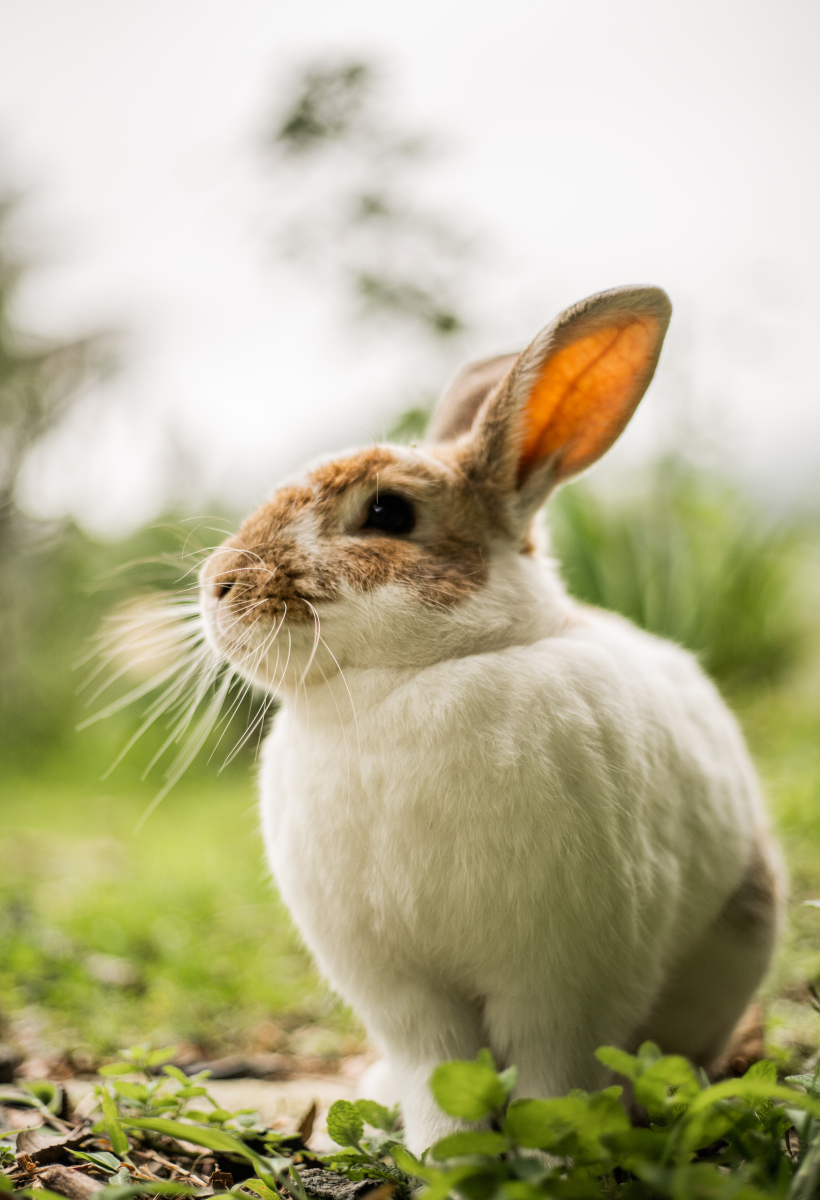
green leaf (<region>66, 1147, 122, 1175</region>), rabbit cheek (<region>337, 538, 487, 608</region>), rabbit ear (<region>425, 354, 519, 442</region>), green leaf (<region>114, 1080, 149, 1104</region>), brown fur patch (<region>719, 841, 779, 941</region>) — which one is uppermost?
rabbit ear (<region>425, 354, 519, 442</region>)

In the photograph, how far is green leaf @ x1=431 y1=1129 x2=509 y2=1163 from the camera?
38.9 inches

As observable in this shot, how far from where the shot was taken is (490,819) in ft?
4.56

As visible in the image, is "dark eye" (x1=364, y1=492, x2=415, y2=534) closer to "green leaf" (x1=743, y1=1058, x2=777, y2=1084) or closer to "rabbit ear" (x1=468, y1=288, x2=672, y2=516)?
"rabbit ear" (x1=468, y1=288, x2=672, y2=516)

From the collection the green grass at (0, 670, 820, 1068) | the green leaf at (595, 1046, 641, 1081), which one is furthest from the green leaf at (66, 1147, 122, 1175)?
the green leaf at (595, 1046, 641, 1081)

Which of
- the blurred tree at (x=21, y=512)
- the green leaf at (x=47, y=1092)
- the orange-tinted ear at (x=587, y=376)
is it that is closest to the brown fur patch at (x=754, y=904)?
the orange-tinted ear at (x=587, y=376)

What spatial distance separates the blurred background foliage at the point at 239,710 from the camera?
2488 mm

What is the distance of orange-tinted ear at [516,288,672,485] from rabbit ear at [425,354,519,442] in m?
0.39

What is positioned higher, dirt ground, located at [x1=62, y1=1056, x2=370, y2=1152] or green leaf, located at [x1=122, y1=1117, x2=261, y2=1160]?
green leaf, located at [x1=122, y1=1117, x2=261, y2=1160]

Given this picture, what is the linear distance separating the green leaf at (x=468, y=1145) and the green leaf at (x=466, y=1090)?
0.09ft

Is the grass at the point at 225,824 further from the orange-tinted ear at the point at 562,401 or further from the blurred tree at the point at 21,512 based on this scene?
the orange-tinted ear at the point at 562,401

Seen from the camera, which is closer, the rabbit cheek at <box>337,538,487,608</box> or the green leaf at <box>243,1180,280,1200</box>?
the green leaf at <box>243,1180,280,1200</box>

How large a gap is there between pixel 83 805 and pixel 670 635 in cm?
347

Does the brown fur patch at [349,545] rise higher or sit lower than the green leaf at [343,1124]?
higher

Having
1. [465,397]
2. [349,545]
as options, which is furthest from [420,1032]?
[465,397]
